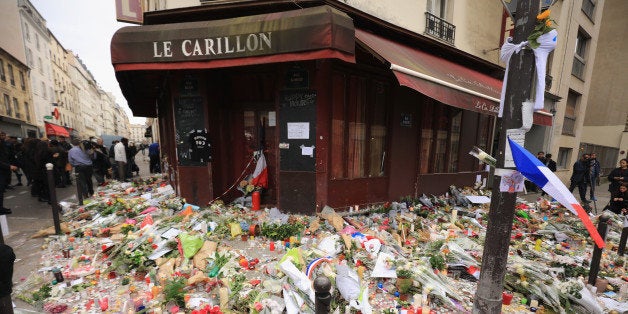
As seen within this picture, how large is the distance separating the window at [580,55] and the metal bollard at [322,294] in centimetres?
1773

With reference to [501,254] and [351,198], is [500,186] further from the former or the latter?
[351,198]

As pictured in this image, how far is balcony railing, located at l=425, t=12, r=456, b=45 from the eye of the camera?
734 centimetres

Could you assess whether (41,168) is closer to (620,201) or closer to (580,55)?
(620,201)

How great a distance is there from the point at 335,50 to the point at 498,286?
12.5ft

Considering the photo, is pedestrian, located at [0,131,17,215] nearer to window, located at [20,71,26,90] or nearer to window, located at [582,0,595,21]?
window, located at [582,0,595,21]

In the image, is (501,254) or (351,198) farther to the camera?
(351,198)

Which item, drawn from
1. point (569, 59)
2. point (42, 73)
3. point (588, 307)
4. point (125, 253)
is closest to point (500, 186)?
point (588, 307)

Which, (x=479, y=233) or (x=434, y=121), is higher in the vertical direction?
(x=434, y=121)

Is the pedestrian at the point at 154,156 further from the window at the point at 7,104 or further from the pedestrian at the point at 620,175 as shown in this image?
the window at the point at 7,104

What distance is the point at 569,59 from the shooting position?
11656 millimetres

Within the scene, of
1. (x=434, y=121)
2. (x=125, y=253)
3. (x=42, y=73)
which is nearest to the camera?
(x=125, y=253)

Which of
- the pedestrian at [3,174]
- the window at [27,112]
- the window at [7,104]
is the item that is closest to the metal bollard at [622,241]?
the pedestrian at [3,174]

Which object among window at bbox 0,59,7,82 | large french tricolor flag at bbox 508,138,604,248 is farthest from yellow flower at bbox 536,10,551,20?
window at bbox 0,59,7,82

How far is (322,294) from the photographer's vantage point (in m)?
1.75
